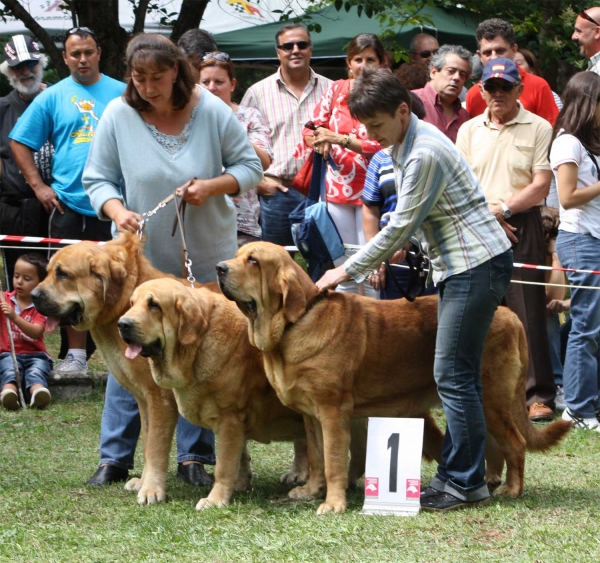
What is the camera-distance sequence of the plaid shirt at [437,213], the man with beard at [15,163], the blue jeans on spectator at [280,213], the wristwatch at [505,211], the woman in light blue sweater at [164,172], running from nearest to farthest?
the plaid shirt at [437,213] < the woman in light blue sweater at [164,172] < the wristwatch at [505,211] < the blue jeans on spectator at [280,213] < the man with beard at [15,163]

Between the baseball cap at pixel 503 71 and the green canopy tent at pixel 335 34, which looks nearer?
the baseball cap at pixel 503 71

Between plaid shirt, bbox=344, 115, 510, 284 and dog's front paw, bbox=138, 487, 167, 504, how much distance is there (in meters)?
1.59

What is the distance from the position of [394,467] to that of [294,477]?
3.36 ft

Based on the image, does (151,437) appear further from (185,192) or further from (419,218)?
(419,218)

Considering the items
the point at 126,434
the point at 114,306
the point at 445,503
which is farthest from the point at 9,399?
the point at 445,503

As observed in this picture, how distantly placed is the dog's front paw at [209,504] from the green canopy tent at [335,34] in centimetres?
1033

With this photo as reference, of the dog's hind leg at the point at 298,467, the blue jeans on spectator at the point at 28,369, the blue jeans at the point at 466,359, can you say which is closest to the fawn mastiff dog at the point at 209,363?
the dog's hind leg at the point at 298,467

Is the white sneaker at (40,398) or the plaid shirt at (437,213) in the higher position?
the plaid shirt at (437,213)

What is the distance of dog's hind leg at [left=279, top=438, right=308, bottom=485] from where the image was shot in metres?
5.81

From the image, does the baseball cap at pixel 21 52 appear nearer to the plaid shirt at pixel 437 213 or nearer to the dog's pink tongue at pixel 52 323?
the dog's pink tongue at pixel 52 323

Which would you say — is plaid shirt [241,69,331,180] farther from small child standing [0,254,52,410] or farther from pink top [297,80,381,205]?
small child standing [0,254,52,410]

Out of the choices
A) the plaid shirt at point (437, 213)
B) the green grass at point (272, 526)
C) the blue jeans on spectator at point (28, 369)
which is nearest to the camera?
the green grass at point (272, 526)

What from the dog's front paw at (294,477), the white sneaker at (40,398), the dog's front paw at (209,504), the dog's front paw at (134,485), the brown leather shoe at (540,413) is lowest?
the white sneaker at (40,398)

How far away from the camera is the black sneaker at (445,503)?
494 centimetres
